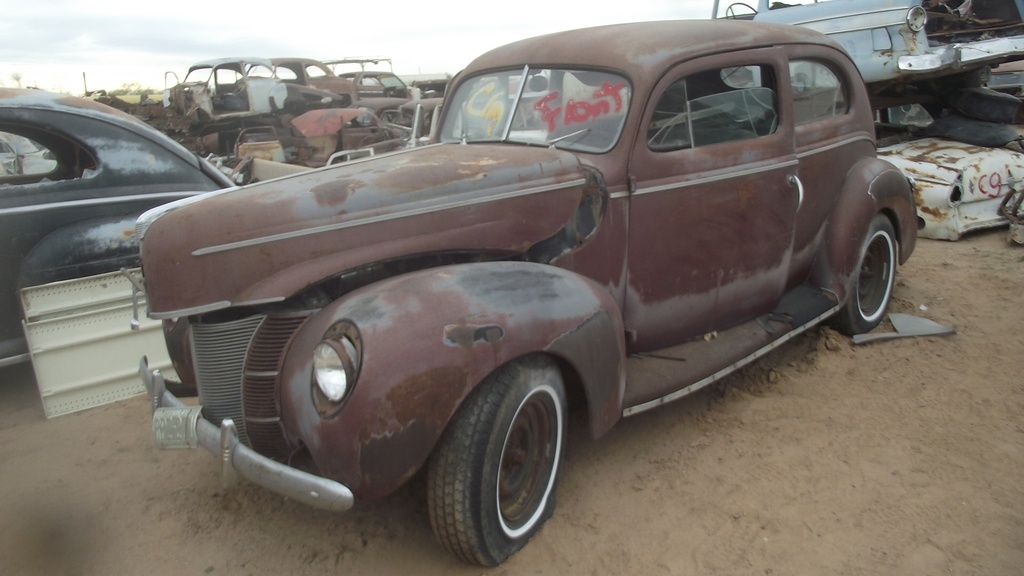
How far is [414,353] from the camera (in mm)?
2311

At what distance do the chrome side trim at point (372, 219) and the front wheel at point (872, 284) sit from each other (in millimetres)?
2246

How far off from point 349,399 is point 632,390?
51.2 inches

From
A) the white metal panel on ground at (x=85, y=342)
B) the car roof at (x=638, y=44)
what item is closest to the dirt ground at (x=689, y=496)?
the white metal panel on ground at (x=85, y=342)

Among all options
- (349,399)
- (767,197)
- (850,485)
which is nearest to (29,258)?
(349,399)

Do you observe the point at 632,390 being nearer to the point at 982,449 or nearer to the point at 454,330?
the point at 454,330

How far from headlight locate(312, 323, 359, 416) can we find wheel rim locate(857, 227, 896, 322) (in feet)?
11.1

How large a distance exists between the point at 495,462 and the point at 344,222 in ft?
3.20

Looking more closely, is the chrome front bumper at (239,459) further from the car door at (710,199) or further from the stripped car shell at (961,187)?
the stripped car shell at (961,187)

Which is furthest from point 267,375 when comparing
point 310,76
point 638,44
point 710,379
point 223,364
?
point 310,76

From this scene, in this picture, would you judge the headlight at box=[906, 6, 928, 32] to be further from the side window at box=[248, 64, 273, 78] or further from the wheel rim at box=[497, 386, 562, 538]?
the side window at box=[248, 64, 273, 78]

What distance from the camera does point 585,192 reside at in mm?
3096

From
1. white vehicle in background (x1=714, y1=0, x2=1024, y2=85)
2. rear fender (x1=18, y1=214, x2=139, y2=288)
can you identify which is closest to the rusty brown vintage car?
rear fender (x1=18, y1=214, x2=139, y2=288)

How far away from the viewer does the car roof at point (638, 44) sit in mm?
3314

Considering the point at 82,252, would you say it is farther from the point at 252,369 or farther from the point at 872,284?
the point at 872,284
